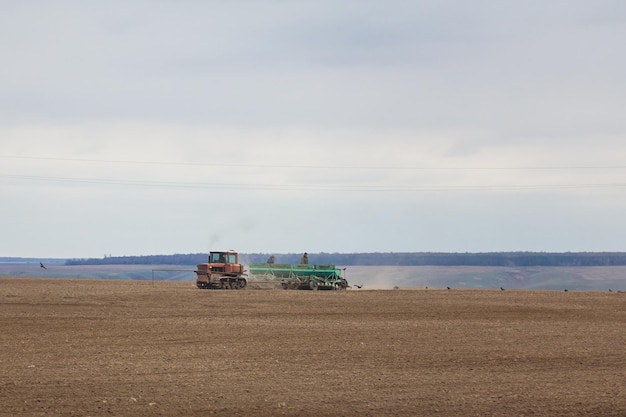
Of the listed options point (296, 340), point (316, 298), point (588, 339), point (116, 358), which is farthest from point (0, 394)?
point (316, 298)

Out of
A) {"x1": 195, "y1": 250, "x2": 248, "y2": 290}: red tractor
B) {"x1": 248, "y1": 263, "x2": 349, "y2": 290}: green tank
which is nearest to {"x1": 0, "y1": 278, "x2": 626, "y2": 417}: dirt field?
{"x1": 195, "y1": 250, "x2": 248, "y2": 290}: red tractor

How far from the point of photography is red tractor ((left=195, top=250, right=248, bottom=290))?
228 ft

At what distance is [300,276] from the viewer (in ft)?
235

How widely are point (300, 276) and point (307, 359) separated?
42211mm

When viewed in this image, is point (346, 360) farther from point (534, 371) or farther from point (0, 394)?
point (0, 394)

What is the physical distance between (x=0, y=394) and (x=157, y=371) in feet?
15.6

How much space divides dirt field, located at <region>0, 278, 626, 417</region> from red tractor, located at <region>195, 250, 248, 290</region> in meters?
17.3

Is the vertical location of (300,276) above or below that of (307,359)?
above

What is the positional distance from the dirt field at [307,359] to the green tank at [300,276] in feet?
62.7

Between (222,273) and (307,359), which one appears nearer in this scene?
(307,359)

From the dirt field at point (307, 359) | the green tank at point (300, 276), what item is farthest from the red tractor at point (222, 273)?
the dirt field at point (307, 359)

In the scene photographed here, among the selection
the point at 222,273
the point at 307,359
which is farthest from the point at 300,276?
the point at 307,359

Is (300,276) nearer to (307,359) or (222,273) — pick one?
(222,273)

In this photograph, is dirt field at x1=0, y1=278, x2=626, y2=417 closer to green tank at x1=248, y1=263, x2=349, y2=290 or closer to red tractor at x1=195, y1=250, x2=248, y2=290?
red tractor at x1=195, y1=250, x2=248, y2=290
